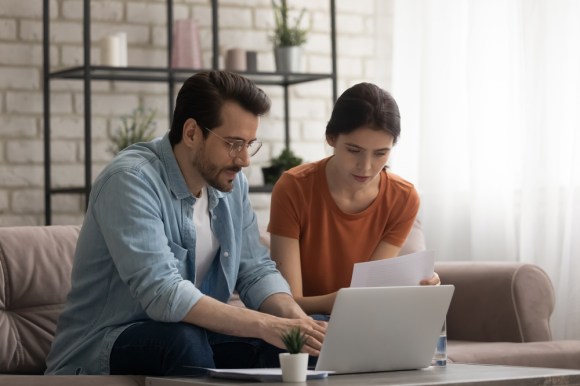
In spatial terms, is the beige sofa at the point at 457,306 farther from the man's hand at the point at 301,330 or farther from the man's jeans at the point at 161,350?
the man's hand at the point at 301,330

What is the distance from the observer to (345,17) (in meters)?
4.98

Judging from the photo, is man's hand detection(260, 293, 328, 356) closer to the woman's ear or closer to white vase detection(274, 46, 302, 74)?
the woman's ear

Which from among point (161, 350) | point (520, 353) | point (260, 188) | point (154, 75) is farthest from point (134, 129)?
point (161, 350)

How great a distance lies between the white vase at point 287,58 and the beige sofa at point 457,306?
4.08ft

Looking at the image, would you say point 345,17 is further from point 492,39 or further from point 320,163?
point 320,163

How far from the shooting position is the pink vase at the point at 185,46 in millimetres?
4391

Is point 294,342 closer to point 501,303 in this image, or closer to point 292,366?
point 292,366

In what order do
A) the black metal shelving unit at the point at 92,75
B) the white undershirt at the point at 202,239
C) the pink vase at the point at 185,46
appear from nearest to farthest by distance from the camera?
the white undershirt at the point at 202,239, the black metal shelving unit at the point at 92,75, the pink vase at the point at 185,46

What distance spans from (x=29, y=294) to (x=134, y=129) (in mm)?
1550

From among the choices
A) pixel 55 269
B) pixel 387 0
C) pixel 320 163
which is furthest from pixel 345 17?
pixel 55 269

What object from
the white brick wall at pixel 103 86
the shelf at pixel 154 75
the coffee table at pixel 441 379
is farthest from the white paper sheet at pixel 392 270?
the shelf at pixel 154 75

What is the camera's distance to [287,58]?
4535 millimetres

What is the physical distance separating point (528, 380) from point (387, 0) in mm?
3002

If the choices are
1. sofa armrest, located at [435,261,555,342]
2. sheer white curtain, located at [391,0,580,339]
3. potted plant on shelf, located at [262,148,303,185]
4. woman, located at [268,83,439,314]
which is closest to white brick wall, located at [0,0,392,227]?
potted plant on shelf, located at [262,148,303,185]
